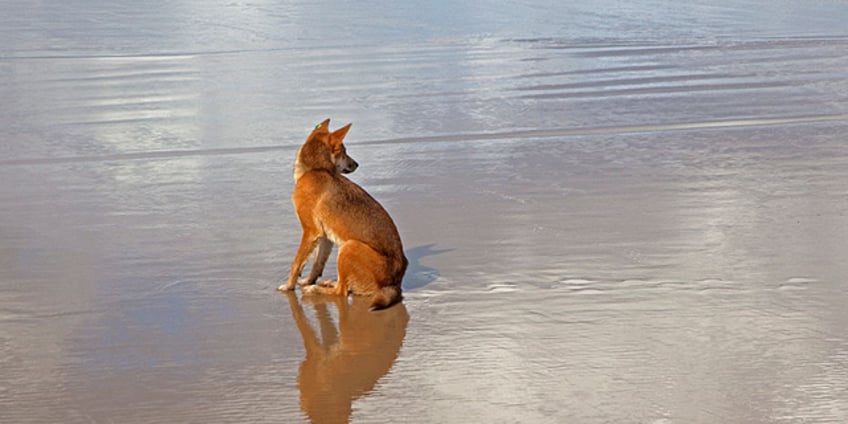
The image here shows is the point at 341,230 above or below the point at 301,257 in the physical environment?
above

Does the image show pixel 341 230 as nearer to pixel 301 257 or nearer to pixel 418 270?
pixel 301 257

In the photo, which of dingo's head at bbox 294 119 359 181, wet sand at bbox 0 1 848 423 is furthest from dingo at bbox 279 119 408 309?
wet sand at bbox 0 1 848 423

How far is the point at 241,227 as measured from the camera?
7539 millimetres

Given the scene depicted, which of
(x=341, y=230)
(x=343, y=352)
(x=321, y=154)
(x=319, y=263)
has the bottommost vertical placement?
(x=343, y=352)

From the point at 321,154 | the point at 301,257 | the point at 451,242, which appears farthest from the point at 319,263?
the point at 451,242

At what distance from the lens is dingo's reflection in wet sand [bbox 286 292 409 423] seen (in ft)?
16.1

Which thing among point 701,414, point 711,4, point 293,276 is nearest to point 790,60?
point 711,4

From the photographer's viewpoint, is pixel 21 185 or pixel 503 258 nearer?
pixel 503 258

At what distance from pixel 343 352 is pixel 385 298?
55 cm

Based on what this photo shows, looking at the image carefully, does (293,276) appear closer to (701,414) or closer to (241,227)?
(241,227)

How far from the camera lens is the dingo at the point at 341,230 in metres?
6.08

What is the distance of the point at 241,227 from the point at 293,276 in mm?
1324

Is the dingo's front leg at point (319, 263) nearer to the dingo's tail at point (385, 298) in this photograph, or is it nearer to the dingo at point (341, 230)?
the dingo at point (341, 230)

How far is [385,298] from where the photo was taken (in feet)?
19.5
